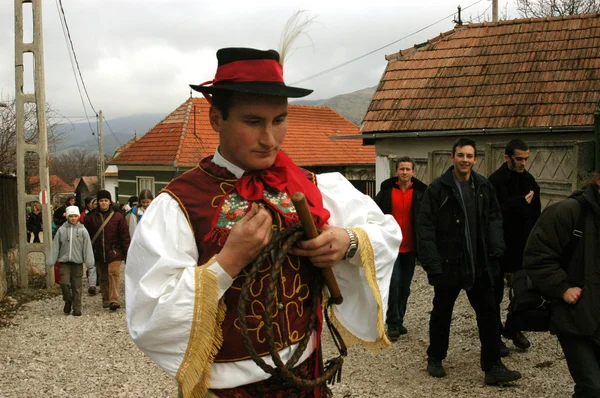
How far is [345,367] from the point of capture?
5.95m

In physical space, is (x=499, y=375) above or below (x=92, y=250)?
below

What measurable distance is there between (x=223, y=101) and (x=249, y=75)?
129 mm

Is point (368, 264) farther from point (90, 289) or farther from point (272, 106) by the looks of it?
point (90, 289)

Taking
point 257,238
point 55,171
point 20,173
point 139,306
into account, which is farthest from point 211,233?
point 55,171

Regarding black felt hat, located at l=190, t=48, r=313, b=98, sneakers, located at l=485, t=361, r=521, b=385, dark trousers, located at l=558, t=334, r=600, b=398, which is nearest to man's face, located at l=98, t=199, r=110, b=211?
sneakers, located at l=485, t=361, r=521, b=385

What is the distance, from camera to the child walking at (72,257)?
8.84 m

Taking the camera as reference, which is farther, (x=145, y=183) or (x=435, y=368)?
(x=145, y=183)

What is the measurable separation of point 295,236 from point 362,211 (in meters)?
0.43

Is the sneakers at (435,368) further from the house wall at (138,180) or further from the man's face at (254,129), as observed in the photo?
the house wall at (138,180)

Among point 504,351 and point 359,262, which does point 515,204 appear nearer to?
point 504,351

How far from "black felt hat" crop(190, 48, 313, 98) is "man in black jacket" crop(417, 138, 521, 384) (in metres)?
3.24

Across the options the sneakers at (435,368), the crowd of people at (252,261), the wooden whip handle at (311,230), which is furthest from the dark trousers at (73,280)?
the wooden whip handle at (311,230)

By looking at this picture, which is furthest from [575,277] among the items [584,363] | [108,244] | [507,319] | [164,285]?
[108,244]

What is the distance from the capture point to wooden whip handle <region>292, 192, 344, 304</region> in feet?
6.12
